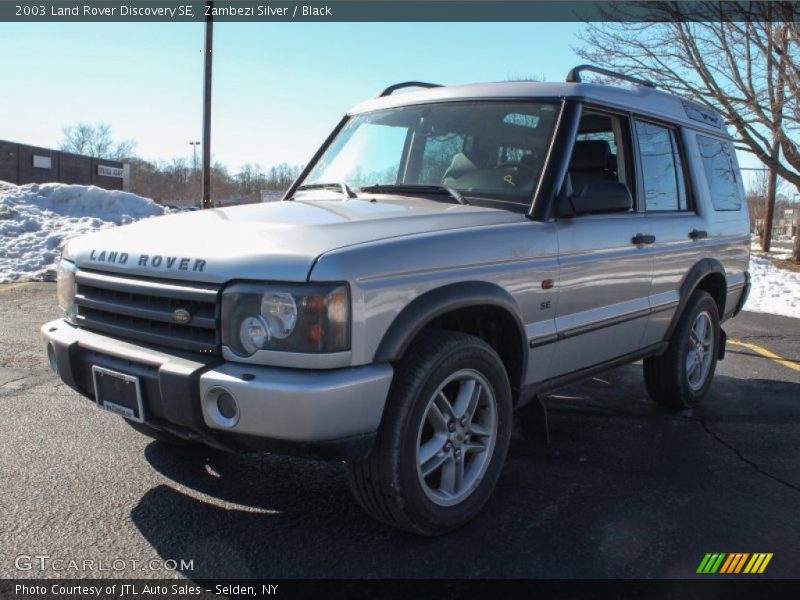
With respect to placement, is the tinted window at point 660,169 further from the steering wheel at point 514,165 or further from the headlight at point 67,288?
the headlight at point 67,288

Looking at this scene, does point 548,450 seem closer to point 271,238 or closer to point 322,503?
point 322,503

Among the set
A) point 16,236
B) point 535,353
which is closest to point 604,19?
point 16,236

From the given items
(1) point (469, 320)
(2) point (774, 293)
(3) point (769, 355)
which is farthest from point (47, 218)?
(2) point (774, 293)

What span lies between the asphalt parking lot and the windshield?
61.7 inches

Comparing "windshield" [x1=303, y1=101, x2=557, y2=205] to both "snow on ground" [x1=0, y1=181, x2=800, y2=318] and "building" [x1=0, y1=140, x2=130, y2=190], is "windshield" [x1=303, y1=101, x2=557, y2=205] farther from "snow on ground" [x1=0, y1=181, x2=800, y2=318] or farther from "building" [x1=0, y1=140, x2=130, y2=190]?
"building" [x1=0, y1=140, x2=130, y2=190]

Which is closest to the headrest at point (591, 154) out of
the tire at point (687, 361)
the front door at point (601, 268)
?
the front door at point (601, 268)

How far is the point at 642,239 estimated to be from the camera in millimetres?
4113

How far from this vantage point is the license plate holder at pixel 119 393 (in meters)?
2.71

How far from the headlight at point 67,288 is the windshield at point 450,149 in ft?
5.02

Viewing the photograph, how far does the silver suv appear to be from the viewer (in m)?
2.51

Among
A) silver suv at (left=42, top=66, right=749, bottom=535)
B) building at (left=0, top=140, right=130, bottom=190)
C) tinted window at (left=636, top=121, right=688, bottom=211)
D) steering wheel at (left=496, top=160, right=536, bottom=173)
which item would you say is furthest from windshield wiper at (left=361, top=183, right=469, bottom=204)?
building at (left=0, top=140, right=130, bottom=190)

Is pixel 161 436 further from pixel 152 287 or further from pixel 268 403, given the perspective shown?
pixel 268 403

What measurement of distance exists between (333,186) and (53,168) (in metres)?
45.9

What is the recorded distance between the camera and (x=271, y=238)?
9.05 ft
